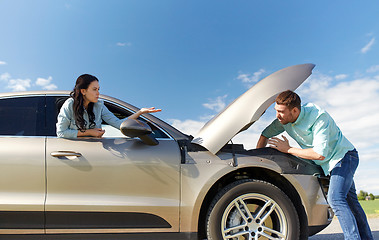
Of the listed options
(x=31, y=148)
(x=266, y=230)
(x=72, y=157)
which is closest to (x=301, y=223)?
(x=266, y=230)

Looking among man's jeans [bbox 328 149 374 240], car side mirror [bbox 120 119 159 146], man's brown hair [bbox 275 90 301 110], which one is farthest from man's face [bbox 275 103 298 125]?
car side mirror [bbox 120 119 159 146]

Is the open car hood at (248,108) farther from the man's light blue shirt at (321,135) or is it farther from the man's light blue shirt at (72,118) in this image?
the man's light blue shirt at (72,118)

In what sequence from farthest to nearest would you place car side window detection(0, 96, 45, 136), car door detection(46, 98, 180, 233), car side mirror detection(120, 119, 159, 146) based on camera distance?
1. car side window detection(0, 96, 45, 136)
2. car door detection(46, 98, 180, 233)
3. car side mirror detection(120, 119, 159, 146)

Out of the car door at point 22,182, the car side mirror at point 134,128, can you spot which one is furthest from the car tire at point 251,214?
the car door at point 22,182

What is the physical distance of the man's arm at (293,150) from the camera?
2807 millimetres

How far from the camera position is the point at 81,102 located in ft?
9.81

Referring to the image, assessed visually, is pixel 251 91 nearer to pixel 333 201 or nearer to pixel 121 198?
pixel 333 201

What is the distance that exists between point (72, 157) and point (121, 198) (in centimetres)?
59

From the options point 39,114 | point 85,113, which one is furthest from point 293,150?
point 39,114

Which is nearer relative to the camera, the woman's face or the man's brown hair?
the man's brown hair

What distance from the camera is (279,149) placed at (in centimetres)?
291

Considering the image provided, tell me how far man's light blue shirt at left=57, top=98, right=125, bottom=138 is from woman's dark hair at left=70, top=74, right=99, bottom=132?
0.03m

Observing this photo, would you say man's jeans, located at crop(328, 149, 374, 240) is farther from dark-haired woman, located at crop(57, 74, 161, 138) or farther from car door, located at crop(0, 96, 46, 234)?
car door, located at crop(0, 96, 46, 234)

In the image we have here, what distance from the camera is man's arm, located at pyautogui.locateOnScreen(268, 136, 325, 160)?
281 centimetres
